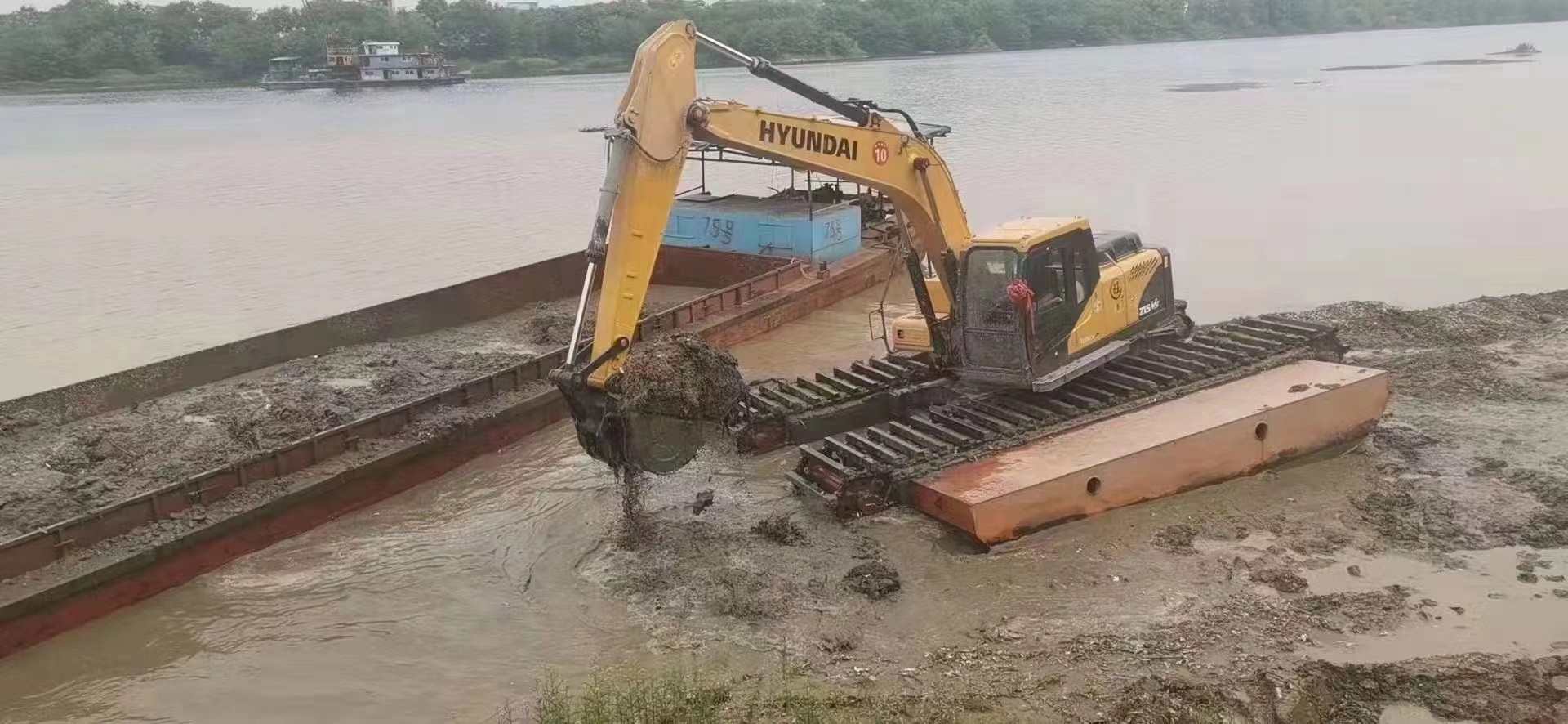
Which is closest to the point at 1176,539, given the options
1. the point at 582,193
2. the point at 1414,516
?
the point at 1414,516

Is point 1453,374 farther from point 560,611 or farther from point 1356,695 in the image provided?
point 560,611

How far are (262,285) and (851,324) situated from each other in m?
10.5

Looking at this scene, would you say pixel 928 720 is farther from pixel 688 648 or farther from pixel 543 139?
pixel 543 139

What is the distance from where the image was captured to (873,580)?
7.61 m

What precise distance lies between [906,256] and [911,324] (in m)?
0.93

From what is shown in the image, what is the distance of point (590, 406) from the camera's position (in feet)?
24.5

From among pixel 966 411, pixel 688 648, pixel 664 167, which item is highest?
pixel 664 167

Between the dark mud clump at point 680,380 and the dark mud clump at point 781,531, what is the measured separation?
972 millimetres

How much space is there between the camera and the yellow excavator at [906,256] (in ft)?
24.1

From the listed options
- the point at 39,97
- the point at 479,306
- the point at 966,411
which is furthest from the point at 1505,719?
the point at 39,97

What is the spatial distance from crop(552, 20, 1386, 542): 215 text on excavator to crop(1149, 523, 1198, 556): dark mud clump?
0.40m

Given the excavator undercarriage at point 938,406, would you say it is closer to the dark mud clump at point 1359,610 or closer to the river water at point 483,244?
the river water at point 483,244

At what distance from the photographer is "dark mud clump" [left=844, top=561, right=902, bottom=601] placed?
751cm

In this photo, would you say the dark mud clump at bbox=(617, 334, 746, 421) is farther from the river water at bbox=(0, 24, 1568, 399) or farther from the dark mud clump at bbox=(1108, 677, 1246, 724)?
the river water at bbox=(0, 24, 1568, 399)
